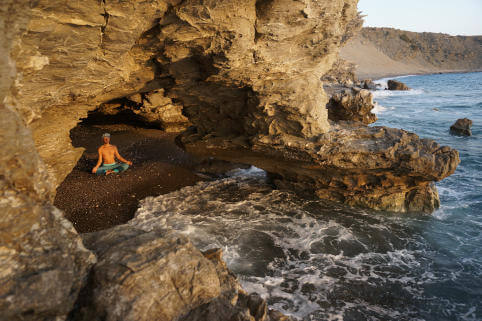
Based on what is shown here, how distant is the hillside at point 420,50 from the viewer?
2869 inches

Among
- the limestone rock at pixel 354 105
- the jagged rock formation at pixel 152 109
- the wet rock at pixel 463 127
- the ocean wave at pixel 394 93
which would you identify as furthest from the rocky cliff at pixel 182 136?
the ocean wave at pixel 394 93

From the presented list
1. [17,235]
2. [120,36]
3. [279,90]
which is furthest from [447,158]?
[17,235]

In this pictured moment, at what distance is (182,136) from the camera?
30.8ft

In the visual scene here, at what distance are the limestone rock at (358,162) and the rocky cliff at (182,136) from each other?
0.03m

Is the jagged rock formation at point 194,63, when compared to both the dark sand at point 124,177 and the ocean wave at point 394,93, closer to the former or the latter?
the dark sand at point 124,177

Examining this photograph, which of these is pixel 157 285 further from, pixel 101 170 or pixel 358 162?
pixel 101 170

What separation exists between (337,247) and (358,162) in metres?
2.28

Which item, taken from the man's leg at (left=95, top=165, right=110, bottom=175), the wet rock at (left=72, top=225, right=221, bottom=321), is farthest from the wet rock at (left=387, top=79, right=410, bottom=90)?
the wet rock at (left=72, top=225, right=221, bottom=321)

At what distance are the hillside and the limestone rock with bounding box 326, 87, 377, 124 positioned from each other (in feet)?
214

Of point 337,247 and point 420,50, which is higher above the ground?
point 420,50

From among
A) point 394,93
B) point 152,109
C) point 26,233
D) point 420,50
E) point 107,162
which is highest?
→ point 420,50

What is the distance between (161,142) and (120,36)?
272 inches

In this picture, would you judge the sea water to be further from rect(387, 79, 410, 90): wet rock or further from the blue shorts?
rect(387, 79, 410, 90): wet rock

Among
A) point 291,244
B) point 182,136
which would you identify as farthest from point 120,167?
point 291,244
